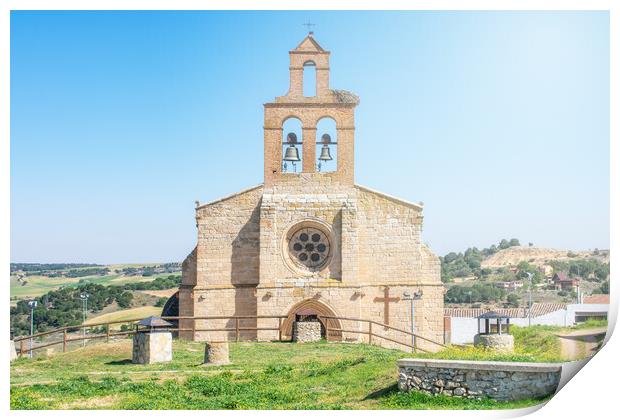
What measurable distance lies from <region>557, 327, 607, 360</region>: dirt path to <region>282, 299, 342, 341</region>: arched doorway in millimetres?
8269

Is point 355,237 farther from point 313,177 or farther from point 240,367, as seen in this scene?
point 240,367

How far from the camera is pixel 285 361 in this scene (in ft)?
75.7

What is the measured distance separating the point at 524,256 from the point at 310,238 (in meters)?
59.9

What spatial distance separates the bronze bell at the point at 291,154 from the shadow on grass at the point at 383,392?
13.7m

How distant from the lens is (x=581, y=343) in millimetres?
21125

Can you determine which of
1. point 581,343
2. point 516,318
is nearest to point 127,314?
point 516,318

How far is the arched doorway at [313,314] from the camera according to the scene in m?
29.5

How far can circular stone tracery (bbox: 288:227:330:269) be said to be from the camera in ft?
101

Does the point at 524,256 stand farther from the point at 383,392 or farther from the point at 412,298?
the point at 383,392

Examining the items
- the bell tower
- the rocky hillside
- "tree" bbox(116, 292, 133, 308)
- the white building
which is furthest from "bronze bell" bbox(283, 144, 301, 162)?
the rocky hillside

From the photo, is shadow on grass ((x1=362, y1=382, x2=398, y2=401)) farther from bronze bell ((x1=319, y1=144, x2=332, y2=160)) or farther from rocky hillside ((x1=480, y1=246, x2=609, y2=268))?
rocky hillside ((x1=480, y1=246, x2=609, y2=268))

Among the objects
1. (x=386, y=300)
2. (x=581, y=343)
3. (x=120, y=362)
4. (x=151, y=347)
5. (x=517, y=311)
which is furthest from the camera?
(x=517, y=311)
